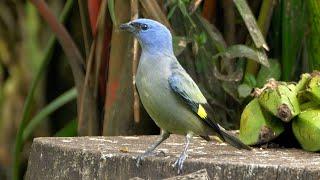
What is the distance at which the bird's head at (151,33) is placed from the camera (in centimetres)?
382

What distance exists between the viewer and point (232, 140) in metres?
3.94

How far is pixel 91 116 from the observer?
4.88 meters

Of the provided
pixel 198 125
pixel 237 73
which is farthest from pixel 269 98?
pixel 237 73

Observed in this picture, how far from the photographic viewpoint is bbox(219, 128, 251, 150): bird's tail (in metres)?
3.92

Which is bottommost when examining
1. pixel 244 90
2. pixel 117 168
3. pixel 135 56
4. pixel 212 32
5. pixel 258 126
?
pixel 117 168

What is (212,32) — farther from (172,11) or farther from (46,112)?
(46,112)

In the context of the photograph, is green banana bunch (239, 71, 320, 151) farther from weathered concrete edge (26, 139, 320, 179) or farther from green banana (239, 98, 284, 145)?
weathered concrete edge (26, 139, 320, 179)

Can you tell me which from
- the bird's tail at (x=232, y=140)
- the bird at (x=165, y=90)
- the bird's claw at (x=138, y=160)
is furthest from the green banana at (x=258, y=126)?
the bird's claw at (x=138, y=160)

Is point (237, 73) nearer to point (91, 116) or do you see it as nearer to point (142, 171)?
point (91, 116)

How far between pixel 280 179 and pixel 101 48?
155 centimetres

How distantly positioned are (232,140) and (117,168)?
1.61 ft

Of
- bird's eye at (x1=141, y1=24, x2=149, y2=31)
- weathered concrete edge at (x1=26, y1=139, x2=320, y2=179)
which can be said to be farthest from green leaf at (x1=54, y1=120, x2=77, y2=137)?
bird's eye at (x1=141, y1=24, x2=149, y2=31)

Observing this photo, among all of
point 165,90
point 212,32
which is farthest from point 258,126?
point 212,32

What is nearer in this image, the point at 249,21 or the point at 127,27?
the point at 127,27
